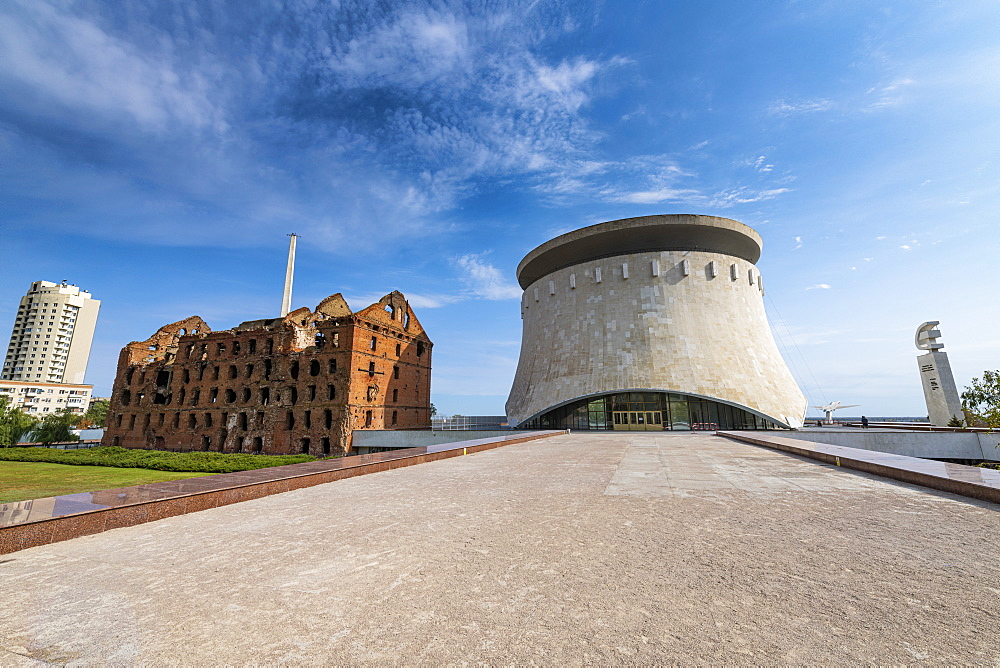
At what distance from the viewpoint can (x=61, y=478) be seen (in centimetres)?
2019

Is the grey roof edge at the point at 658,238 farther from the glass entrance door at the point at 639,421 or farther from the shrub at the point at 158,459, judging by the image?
the shrub at the point at 158,459

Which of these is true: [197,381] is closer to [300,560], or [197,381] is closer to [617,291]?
[617,291]

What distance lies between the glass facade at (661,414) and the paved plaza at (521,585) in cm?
2468

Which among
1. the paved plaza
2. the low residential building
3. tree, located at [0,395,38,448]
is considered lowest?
the paved plaza

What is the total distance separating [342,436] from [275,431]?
258 inches

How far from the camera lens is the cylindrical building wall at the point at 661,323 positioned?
2833 cm

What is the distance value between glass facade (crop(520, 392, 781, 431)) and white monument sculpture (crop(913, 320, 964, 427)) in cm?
1324

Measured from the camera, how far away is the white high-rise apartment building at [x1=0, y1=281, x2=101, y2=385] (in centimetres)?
8888

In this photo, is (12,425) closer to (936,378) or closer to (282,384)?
(282,384)

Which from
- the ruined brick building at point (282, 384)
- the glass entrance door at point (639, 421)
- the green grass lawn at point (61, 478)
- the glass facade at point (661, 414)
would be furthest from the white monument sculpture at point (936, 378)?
the green grass lawn at point (61, 478)

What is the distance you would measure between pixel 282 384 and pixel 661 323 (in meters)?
28.1

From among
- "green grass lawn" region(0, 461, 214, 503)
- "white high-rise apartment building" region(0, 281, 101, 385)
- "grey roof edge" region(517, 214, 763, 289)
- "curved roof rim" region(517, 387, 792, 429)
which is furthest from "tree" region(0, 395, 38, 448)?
"white high-rise apartment building" region(0, 281, 101, 385)

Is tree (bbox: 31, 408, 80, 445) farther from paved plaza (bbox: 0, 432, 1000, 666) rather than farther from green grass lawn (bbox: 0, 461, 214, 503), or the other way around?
paved plaza (bbox: 0, 432, 1000, 666)

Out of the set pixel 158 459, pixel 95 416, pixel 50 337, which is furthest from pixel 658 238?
pixel 50 337
